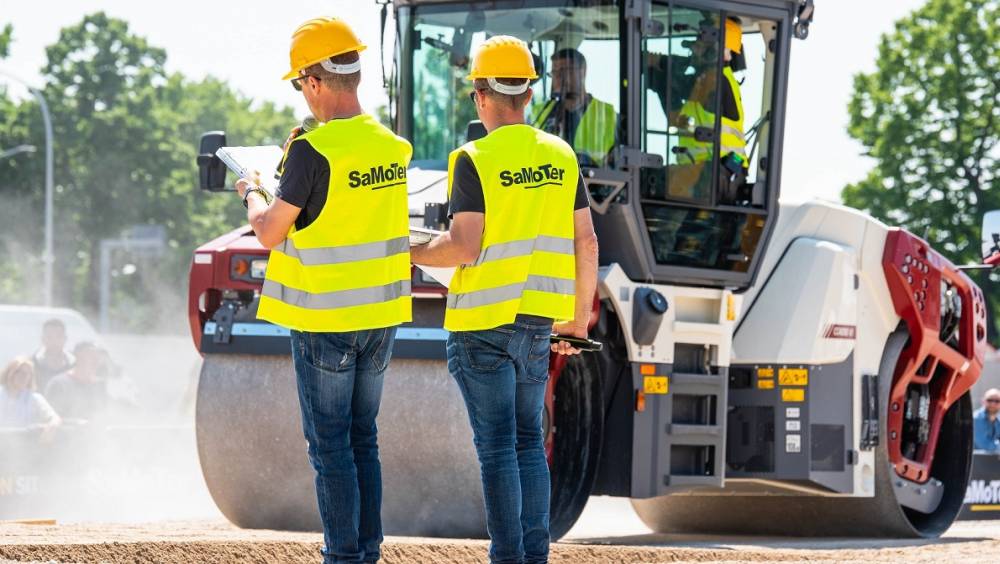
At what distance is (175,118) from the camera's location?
54.8 m

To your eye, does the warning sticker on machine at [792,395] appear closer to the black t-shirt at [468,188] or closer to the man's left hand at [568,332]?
the man's left hand at [568,332]

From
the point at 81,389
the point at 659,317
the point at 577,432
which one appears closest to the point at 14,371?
the point at 81,389

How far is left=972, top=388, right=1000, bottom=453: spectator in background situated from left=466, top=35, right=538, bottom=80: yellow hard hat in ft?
41.1

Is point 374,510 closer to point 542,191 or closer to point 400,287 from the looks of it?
point 400,287

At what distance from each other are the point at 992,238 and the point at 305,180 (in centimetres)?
604

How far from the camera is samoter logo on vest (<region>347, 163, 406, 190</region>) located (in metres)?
5.62

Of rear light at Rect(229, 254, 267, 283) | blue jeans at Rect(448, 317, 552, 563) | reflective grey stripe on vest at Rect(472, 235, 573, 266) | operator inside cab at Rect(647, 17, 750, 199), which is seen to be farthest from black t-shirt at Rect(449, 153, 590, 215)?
operator inside cab at Rect(647, 17, 750, 199)

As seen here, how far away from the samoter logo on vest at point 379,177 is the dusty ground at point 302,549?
6.35ft

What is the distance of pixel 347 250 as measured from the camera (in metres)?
5.63

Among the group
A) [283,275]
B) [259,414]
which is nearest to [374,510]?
[283,275]

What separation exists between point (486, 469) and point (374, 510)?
14.6 inches

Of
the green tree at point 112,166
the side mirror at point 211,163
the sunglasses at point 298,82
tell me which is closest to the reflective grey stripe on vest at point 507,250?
the sunglasses at point 298,82

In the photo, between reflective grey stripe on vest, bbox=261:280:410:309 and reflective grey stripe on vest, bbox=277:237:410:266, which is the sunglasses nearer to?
reflective grey stripe on vest, bbox=277:237:410:266

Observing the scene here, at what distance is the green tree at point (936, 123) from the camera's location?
3603 cm
